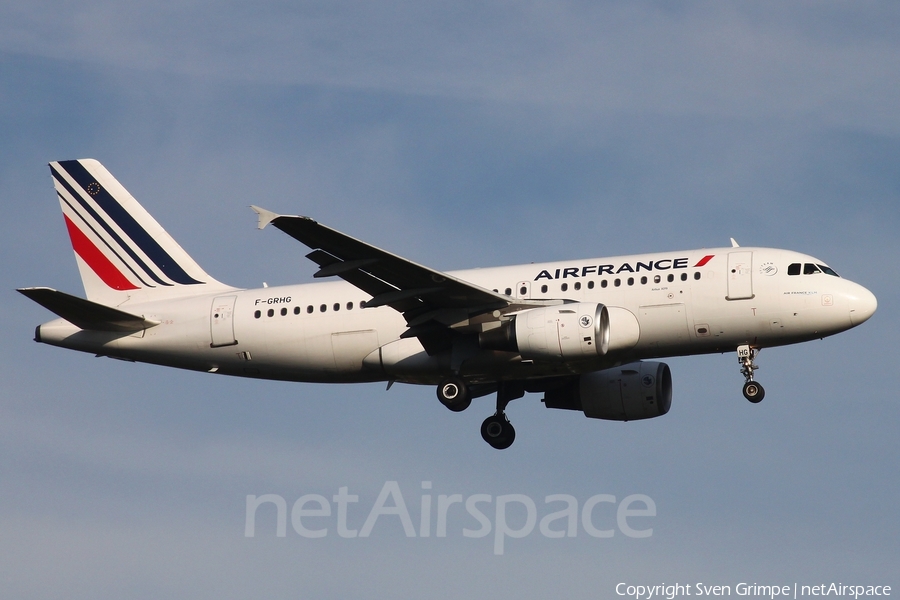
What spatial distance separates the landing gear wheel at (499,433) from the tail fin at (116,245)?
9.94 metres

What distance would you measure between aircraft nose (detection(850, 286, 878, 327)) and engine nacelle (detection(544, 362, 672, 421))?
7217 mm

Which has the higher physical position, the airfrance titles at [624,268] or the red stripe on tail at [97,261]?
the red stripe on tail at [97,261]

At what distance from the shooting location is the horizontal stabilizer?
3878 centimetres

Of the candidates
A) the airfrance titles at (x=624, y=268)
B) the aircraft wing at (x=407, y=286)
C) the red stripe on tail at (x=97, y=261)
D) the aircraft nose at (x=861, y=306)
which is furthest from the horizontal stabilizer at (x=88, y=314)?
the aircraft nose at (x=861, y=306)

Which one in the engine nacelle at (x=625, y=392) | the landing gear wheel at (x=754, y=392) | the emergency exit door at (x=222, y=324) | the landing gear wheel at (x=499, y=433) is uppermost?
the emergency exit door at (x=222, y=324)


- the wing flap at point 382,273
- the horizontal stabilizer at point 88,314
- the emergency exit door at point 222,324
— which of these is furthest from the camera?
the emergency exit door at point 222,324

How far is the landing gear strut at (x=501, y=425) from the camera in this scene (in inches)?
1639

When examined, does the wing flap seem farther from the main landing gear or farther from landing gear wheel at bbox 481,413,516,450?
landing gear wheel at bbox 481,413,516,450

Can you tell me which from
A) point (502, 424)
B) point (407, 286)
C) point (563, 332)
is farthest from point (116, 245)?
point (563, 332)

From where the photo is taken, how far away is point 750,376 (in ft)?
123

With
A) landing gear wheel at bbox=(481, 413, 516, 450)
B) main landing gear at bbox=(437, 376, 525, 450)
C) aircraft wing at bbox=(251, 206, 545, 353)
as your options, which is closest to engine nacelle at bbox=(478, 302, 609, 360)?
aircraft wing at bbox=(251, 206, 545, 353)

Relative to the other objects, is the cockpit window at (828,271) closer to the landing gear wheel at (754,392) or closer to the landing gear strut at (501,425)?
the landing gear wheel at (754,392)

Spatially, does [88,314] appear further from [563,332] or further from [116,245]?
[563,332]

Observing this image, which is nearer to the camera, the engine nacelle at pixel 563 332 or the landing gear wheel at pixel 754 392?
the engine nacelle at pixel 563 332
